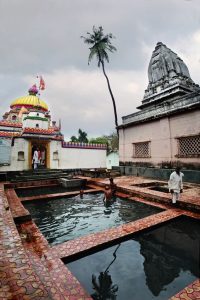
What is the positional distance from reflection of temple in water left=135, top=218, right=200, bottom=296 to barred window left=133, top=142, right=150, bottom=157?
8865 mm

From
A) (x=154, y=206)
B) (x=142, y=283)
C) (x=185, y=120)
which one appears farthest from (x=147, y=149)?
(x=142, y=283)

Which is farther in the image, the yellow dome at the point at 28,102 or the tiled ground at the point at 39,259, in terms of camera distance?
the yellow dome at the point at 28,102

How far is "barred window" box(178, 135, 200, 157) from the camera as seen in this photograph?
419 inches

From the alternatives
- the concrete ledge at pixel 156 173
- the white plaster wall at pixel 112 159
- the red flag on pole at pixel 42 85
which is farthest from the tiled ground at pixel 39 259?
the red flag on pole at pixel 42 85

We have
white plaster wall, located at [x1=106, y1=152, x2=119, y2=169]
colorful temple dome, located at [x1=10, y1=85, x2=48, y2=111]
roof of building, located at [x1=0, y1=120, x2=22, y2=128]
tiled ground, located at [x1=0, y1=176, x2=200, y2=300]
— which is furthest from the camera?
colorful temple dome, located at [x1=10, y1=85, x2=48, y2=111]

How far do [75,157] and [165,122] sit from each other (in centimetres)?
1050

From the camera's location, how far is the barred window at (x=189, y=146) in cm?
1065

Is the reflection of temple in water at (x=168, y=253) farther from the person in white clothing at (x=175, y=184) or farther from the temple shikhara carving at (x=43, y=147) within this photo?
the temple shikhara carving at (x=43, y=147)

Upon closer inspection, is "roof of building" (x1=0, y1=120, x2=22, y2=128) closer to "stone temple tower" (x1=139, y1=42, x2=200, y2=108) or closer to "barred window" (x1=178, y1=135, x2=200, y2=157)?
"stone temple tower" (x1=139, y1=42, x2=200, y2=108)

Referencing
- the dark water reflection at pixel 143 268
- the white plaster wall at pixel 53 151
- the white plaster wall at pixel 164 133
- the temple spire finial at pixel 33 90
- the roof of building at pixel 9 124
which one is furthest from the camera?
the temple spire finial at pixel 33 90

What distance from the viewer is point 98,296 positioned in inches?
107

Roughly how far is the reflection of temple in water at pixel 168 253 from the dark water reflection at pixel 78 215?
1.25 meters

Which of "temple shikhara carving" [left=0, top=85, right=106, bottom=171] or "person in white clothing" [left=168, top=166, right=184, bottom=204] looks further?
"temple shikhara carving" [left=0, top=85, right=106, bottom=171]

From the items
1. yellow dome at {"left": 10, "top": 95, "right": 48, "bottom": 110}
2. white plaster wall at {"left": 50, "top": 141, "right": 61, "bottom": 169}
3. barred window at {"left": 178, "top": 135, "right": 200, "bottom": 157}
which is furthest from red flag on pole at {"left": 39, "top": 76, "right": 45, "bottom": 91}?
barred window at {"left": 178, "top": 135, "right": 200, "bottom": 157}
